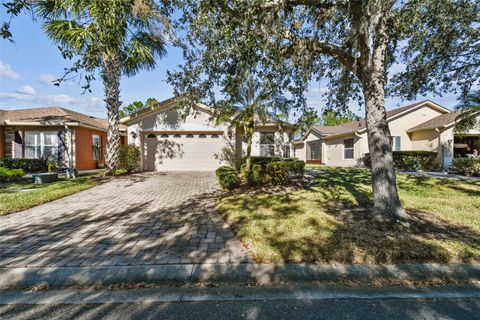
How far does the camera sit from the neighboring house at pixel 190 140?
14461 mm

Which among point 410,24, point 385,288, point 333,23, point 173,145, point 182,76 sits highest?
point 333,23

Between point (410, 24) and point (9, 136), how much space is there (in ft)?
69.5

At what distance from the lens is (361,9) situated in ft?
16.3

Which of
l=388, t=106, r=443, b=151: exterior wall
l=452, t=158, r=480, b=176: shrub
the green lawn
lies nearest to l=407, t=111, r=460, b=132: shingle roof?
l=388, t=106, r=443, b=151: exterior wall

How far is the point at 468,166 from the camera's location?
1292cm

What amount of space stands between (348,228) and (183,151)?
12.0m

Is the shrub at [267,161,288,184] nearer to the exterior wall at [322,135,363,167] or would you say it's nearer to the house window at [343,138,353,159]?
the exterior wall at [322,135,363,167]

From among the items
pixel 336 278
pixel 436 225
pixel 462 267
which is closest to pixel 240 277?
pixel 336 278

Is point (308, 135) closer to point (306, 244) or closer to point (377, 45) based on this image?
point (377, 45)

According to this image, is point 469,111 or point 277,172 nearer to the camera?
point 277,172

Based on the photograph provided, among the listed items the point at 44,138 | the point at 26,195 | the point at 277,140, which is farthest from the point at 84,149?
the point at 277,140

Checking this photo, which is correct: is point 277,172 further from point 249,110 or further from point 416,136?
point 416,136

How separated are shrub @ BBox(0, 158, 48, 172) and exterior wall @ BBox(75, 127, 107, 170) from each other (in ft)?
5.85

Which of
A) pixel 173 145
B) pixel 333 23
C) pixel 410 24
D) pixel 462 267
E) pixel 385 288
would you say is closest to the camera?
pixel 385 288
